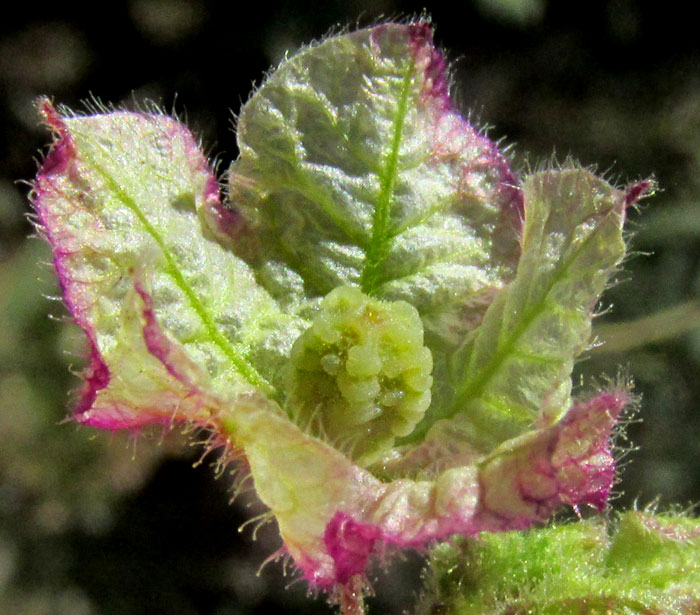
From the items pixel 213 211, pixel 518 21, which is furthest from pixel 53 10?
pixel 213 211

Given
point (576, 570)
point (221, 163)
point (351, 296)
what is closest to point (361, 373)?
point (351, 296)

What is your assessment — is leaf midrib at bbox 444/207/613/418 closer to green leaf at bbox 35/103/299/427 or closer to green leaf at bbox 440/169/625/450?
green leaf at bbox 440/169/625/450

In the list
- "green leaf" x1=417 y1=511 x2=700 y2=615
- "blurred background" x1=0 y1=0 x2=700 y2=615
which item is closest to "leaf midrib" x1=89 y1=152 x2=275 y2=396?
"green leaf" x1=417 y1=511 x2=700 y2=615

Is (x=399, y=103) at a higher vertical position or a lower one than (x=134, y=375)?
higher

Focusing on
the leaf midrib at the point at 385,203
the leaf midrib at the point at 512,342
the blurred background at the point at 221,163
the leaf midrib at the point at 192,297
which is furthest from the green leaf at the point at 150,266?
the blurred background at the point at 221,163

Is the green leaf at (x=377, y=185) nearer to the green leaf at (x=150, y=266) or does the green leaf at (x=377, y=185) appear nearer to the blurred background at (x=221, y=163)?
the green leaf at (x=150, y=266)

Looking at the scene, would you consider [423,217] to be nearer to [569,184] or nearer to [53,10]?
[569,184]
